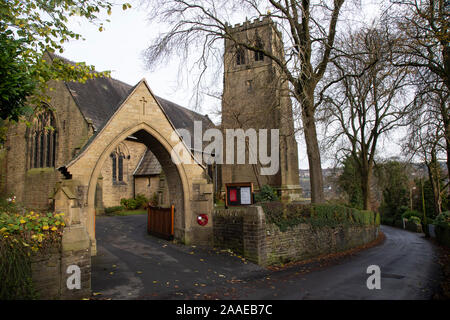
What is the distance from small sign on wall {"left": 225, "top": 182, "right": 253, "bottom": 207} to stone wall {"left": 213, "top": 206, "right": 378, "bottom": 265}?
476 mm

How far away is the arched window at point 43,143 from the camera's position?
21000 mm

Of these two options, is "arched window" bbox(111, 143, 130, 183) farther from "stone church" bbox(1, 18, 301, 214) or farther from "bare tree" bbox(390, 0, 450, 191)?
"bare tree" bbox(390, 0, 450, 191)

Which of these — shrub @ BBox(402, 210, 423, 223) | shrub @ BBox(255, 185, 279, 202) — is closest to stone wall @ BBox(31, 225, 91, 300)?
shrub @ BBox(255, 185, 279, 202)

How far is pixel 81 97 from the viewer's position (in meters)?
21.5

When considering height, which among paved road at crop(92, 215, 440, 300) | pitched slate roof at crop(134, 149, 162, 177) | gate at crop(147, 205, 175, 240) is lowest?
paved road at crop(92, 215, 440, 300)

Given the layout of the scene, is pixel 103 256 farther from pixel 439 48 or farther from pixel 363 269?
pixel 439 48

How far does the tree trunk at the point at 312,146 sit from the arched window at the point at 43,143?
17047 mm

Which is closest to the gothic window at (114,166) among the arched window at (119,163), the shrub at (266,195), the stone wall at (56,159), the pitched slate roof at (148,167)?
the arched window at (119,163)

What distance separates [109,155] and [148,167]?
21.0 feet

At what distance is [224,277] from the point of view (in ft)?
28.0

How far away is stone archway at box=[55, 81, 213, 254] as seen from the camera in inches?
415

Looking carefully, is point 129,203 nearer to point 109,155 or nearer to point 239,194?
point 109,155

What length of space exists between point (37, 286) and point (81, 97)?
61.5 ft

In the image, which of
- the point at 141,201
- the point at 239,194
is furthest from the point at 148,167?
the point at 239,194
